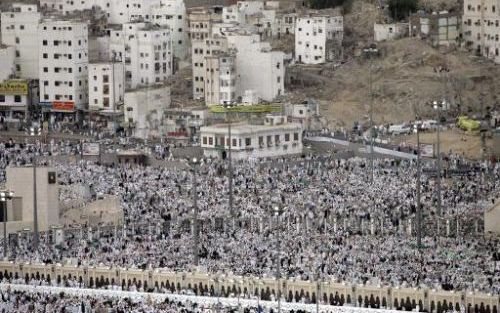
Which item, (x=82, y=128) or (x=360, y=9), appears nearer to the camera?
(x=82, y=128)

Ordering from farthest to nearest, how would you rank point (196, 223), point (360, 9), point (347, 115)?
point (360, 9) < point (347, 115) < point (196, 223)

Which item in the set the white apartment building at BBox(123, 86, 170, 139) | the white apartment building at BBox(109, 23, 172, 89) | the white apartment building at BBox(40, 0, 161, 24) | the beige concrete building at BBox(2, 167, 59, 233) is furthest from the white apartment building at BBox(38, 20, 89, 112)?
the beige concrete building at BBox(2, 167, 59, 233)

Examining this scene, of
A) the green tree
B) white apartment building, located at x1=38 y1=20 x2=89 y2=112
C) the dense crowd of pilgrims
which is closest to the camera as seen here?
the dense crowd of pilgrims

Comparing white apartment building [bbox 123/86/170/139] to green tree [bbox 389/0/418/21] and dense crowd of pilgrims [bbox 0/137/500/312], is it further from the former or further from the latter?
green tree [bbox 389/0/418/21]

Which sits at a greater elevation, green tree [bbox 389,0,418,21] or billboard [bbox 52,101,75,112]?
A: green tree [bbox 389,0,418,21]

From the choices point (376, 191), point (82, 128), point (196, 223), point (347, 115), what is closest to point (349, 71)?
point (347, 115)

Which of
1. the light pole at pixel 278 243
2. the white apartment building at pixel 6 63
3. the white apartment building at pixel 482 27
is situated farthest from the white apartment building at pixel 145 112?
the light pole at pixel 278 243

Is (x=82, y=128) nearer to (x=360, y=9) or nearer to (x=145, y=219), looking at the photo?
(x=360, y=9)
